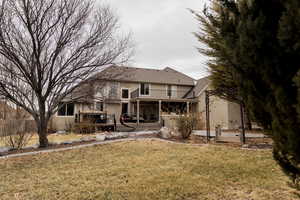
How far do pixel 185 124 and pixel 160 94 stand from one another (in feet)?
44.9

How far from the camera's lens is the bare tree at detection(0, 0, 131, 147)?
301 inches

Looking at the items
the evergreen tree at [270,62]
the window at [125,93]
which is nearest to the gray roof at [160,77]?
the window at [125,93]

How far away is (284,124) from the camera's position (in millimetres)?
1655

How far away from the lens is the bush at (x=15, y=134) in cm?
880

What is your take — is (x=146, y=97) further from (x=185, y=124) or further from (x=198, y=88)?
(x=185, y=124)

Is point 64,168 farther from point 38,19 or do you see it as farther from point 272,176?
point 38,19

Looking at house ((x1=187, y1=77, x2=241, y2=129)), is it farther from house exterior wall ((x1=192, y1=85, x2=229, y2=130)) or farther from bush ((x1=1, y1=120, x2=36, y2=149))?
bush ((x1=1, y1=120, x2=36, y2=149))

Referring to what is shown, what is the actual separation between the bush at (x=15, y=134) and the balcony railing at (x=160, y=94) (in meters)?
12.8

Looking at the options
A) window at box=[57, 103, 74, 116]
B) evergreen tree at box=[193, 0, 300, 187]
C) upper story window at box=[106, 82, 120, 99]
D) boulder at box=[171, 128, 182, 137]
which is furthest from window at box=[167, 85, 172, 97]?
evergreen tree at box=[193, 0, 300, 187]

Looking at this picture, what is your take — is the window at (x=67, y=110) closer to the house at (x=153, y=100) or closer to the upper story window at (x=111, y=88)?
the house at (x=153, y=100)

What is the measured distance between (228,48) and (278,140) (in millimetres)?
956

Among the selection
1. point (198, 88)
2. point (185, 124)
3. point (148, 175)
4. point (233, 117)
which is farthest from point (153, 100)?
point (148, 175)

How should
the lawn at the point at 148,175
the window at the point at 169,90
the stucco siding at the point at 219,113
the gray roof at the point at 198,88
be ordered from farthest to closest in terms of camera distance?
1. the window at the point at 169,90
2. the gray roof at the point at 198,88
3. the stucco siding at the point at 219,113
4. the lawn at the point at 148,175

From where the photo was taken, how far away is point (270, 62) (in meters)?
1.70
